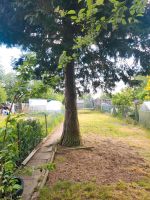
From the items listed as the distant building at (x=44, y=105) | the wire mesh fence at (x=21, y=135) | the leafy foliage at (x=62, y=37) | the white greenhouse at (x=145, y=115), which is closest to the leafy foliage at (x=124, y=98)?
the white greenhouse at (x=145, y=115)

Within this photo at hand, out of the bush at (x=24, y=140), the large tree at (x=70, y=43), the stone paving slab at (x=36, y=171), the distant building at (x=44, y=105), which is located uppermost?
the large tree at (x=70, y=43)

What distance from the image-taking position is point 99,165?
7941mm

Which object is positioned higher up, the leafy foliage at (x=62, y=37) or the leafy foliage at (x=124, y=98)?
the leafy foliage at (x=62, y=37)

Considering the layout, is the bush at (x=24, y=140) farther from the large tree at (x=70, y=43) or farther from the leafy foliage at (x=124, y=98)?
the leafy foliage at (x=124, y=98)

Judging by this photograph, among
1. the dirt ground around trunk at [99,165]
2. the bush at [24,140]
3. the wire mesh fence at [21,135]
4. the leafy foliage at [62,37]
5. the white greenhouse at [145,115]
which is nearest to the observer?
the wire mesh fence at [21,135]

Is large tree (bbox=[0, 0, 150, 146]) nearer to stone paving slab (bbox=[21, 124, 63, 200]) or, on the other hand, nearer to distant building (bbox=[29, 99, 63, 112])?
stone paving slab (bbox=[21, 124, 63, 200])

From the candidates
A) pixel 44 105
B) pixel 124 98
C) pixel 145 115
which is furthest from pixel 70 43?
pixel 44 105

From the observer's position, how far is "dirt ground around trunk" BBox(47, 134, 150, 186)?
668 cm

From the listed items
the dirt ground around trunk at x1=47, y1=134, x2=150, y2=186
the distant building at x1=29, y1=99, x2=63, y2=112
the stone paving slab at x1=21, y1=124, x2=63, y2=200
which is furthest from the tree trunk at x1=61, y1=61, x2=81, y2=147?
the distant building at x1=29, y1=99, x2=63, y2=112

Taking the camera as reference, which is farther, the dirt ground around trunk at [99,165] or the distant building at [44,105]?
the distant building at [44,105]

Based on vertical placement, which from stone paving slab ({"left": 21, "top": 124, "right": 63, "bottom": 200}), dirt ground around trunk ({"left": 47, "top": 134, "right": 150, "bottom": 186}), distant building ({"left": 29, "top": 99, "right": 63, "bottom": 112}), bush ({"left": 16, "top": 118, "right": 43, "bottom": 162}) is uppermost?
distant building ({"left": 29, "top": 99, "right": 63, "bottom": 112})

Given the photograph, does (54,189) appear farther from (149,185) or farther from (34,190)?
(149,185)

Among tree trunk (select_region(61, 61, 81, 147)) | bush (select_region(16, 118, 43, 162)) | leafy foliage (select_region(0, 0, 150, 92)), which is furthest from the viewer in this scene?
tree trunk (select_region(61, 61, 81, 147))

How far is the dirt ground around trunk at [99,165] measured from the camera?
668 cm
